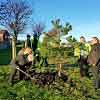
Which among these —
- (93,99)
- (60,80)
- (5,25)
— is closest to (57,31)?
(60,80)

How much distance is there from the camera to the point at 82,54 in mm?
14789

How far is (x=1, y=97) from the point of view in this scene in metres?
8.70

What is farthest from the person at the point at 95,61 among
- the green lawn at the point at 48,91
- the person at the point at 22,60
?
the person at the point at 22,60

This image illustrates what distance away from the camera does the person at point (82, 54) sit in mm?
13562

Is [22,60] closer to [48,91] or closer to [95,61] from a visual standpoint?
[48,91]

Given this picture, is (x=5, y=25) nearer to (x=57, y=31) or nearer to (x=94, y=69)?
(x=57, y=31)

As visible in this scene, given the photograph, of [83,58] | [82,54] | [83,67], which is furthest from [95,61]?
[82,54]

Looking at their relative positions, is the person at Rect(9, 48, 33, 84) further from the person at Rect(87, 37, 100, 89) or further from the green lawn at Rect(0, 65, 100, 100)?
the person at Rect(87, 37, 100, 89)

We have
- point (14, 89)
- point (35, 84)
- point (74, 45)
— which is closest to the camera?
point (14, 89)

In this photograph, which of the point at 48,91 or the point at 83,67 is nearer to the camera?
the point at 48,91

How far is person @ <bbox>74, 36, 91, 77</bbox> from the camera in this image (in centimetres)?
1356

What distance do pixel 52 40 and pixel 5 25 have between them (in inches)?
564

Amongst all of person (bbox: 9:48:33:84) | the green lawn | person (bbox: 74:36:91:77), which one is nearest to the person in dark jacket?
person (bbox: 74:36:91:77)

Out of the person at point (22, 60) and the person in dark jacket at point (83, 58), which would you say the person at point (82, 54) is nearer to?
the person in dark jacket at point (83, 58)
